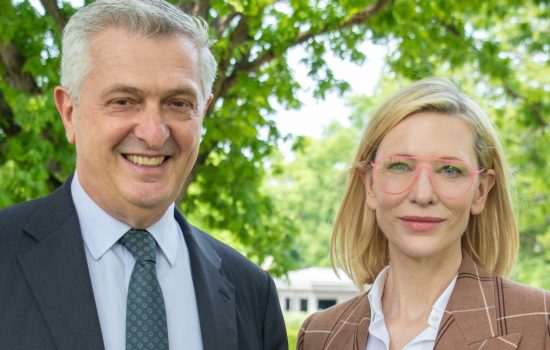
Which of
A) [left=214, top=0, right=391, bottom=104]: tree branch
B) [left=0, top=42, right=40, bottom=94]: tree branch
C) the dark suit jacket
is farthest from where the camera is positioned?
[left=214, top=0, right=391, bottom=104]: tree branch

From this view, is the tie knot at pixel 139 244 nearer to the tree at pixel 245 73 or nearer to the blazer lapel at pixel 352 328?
the blazer lapel at pixel 352 328

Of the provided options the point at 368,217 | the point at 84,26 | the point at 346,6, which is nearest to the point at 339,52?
the point at 346,6

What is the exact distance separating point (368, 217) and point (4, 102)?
668 cm

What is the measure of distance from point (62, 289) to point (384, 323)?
4.11 feet

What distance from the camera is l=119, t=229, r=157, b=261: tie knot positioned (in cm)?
314

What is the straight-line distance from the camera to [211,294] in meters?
3.38

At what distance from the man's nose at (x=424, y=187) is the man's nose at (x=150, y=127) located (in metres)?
0.95

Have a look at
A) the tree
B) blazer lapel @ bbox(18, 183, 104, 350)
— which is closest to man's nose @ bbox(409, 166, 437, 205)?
blazer lapel @ bbox(18, 183, 104, 350)

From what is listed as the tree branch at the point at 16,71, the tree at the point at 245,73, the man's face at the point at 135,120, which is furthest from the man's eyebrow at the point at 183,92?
the tree branch at the point at 16,71

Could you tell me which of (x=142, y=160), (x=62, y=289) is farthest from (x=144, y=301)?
(x=142, y=160)

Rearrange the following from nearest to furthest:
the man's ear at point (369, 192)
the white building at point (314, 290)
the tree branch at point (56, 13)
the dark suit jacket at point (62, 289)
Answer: the dark suit jacket at point (62, 289)
the man's ear at point (369, 192)
the tree branch at point (56, 13)
the white building at point (314, 290)

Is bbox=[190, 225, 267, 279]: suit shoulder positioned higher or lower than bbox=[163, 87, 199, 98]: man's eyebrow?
lower

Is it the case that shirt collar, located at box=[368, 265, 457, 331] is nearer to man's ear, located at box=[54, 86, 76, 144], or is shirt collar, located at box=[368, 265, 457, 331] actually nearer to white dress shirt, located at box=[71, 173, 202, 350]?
white dress shirt, located at box=[71, 173, 202, 350]

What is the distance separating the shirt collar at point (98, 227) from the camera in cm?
313
